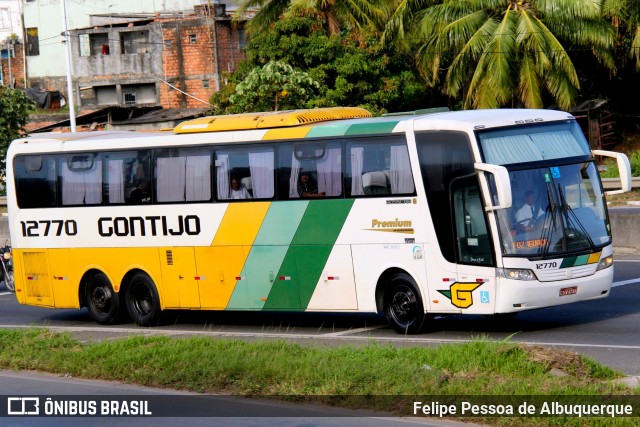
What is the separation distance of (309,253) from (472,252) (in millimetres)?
2806

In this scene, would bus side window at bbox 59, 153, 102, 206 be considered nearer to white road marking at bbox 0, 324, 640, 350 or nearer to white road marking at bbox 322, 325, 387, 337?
white road marking at bbox 0, 324, 640, 350

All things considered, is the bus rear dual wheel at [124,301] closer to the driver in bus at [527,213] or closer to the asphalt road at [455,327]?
the asphalt road at [455,327]

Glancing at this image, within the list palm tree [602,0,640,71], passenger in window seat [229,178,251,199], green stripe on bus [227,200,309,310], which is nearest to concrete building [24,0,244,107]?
palm tree [602,0,640,71]

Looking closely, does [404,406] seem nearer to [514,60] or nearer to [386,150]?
[386,150]

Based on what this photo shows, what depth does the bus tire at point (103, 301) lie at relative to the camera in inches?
739

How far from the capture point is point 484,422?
923 cm

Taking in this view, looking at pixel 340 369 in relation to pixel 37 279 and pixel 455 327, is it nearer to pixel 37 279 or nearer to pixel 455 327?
pixel 455 327

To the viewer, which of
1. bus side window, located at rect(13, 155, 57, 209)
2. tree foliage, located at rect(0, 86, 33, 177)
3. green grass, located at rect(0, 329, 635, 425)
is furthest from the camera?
tree foliage, located at rect(0, 86, 33, 177)

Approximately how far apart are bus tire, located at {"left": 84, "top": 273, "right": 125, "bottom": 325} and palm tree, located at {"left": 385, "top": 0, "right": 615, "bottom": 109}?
20.2 metres

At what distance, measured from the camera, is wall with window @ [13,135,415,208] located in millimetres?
15547

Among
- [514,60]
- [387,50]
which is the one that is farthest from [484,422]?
[387,50]

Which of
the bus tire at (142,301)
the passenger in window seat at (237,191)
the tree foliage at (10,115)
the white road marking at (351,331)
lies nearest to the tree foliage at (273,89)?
the tree foliage at (10,115)

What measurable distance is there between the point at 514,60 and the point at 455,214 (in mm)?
23382

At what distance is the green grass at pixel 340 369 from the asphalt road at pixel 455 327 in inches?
49.0
